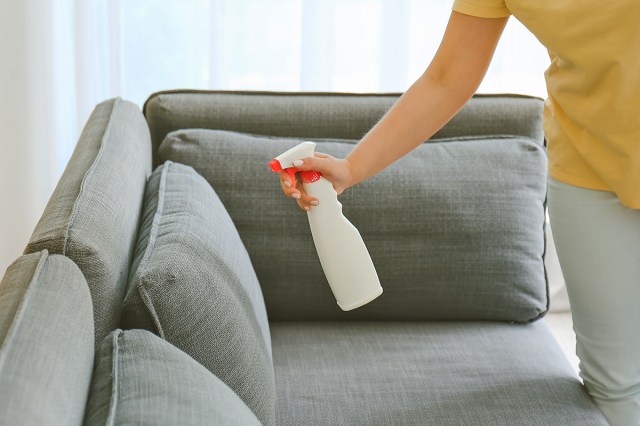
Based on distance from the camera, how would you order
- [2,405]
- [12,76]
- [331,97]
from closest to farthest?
1. [2,405]
2. [331,97]
3. [12,76]

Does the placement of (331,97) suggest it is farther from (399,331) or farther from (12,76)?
(12,76)

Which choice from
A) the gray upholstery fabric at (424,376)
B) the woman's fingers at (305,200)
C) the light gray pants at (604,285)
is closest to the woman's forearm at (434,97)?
the woman's fingers at (305,200)

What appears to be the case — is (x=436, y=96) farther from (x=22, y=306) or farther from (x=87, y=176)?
(x=22, y=306)

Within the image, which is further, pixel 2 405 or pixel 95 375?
pixel 95 375

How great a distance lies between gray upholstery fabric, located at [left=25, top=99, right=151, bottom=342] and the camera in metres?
1.10

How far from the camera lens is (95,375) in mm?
948

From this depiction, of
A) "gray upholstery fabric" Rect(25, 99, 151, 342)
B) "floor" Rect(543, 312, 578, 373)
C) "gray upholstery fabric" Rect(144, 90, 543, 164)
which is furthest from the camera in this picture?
"floor" Rect(543, 312, 578, 373)

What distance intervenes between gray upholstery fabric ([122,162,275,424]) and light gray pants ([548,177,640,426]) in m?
0.53

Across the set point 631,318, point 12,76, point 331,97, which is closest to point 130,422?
point 631,318

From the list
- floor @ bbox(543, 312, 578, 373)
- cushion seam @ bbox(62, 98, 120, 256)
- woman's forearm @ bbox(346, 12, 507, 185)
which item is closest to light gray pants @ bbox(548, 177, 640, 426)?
woman's forearm @ bbox(346, 12, 507, 185)

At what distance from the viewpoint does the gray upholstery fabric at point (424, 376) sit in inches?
55.7

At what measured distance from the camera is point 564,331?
270 cm

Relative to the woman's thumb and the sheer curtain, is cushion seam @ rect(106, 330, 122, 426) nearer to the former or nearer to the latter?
the woman's thumb

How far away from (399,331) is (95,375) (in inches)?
34.7
